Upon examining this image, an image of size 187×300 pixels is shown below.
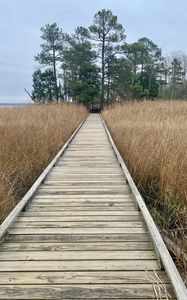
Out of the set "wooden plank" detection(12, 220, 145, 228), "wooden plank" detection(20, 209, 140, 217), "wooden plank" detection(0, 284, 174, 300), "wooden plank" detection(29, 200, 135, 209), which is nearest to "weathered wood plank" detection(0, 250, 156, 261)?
"wooden plank" detection(0, 284, 174, 300)

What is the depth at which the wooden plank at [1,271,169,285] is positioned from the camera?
2.21 metres

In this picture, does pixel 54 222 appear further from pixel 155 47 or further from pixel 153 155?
pixel 155 47

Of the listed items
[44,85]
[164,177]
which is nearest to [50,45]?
[44,85]

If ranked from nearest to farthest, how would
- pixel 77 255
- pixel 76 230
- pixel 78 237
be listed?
pixel 77 255 → pixel 78 237 → pixel 76 230

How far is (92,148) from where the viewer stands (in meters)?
7.89

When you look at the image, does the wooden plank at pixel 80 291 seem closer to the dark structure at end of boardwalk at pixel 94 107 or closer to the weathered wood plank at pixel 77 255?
the weathered wood plank at pixel 77 255

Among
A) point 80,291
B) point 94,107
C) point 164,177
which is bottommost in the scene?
point 80,291

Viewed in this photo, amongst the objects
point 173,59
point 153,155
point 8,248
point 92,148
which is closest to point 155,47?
point 173,59

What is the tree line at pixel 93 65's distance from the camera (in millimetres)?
29297

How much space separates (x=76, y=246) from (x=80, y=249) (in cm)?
7

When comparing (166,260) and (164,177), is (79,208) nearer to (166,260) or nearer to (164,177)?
(164,177)

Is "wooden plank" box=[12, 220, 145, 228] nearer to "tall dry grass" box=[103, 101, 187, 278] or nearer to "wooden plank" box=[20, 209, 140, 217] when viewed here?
"wooden plank" box=[20, 209, 140, 217]

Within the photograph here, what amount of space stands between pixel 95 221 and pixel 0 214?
109 cm

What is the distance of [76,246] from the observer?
274 cm
